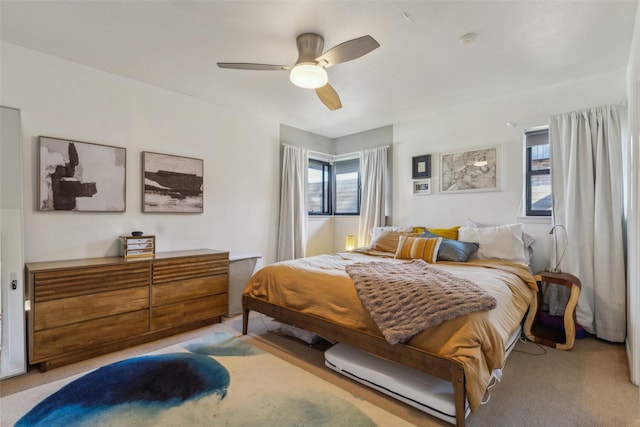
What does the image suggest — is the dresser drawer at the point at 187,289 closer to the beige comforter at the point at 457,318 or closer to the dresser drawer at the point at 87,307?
the dresser drawer at the point at 87,307

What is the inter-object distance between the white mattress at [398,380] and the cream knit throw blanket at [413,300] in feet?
0.99

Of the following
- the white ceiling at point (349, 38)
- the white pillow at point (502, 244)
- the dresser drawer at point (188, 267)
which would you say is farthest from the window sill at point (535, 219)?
the dresser drawer at point (188, 267)

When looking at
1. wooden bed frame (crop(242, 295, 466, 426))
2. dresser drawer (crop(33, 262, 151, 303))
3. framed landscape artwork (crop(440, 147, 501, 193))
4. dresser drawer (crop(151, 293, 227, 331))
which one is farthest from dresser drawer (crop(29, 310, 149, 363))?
framed landscape artwork (crop(440, 147, 501, 193))

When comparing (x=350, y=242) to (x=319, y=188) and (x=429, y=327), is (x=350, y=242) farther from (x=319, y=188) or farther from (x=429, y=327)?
(x=429, y=327)

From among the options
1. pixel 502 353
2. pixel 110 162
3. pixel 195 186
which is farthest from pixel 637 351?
pixel 110 162

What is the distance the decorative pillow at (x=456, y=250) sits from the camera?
305 cm

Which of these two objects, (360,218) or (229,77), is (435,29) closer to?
(229,77)

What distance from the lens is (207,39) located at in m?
2.36

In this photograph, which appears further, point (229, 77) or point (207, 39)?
point (229, 77)

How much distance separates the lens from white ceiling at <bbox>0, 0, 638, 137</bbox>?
2004 millimetres

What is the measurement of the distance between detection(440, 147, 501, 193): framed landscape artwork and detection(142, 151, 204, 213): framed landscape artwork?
313 centimetres

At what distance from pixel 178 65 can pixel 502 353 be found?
3.38 m

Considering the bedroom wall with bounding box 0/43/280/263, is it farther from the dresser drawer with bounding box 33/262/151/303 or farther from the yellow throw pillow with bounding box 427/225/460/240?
the yellow throw pillow with bounding box 427/225/460/240

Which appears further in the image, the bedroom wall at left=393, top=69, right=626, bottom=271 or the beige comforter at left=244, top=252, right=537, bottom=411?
the bedroom wall at left=393, top=69, right=626, bottom=271
